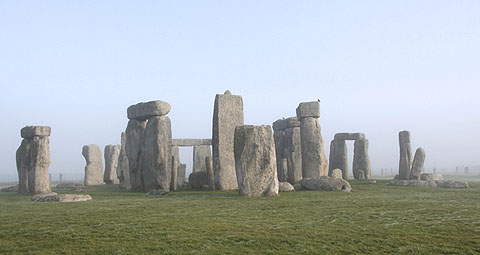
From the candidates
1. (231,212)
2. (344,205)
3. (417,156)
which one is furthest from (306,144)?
(231,212)

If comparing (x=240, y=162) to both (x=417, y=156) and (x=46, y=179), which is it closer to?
(x=46, y=179)

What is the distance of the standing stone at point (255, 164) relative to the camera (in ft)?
38.7

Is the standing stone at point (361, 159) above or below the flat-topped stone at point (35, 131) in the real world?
below

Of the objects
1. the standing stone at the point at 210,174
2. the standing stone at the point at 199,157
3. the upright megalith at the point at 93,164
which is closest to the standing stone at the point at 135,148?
the standing stone at the point at 210,174

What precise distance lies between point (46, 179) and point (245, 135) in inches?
292

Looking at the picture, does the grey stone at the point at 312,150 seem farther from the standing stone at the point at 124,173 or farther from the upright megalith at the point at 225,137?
the standing stone at the point at 124,173

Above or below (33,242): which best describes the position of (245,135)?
above

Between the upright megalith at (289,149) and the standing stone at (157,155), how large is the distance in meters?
5.33

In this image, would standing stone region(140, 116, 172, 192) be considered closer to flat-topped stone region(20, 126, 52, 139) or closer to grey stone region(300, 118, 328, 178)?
flat-topped stone region(20, 126, 52, 139)

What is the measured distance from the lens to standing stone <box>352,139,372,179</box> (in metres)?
24.8

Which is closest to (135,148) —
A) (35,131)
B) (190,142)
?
(35,131)

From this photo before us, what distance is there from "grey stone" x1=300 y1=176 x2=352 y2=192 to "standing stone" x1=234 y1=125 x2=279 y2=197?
2606mm

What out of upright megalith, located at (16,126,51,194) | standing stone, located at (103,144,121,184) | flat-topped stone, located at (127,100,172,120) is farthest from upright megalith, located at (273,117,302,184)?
standing stone, located at (103,144,121,184)

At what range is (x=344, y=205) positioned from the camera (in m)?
9.16
